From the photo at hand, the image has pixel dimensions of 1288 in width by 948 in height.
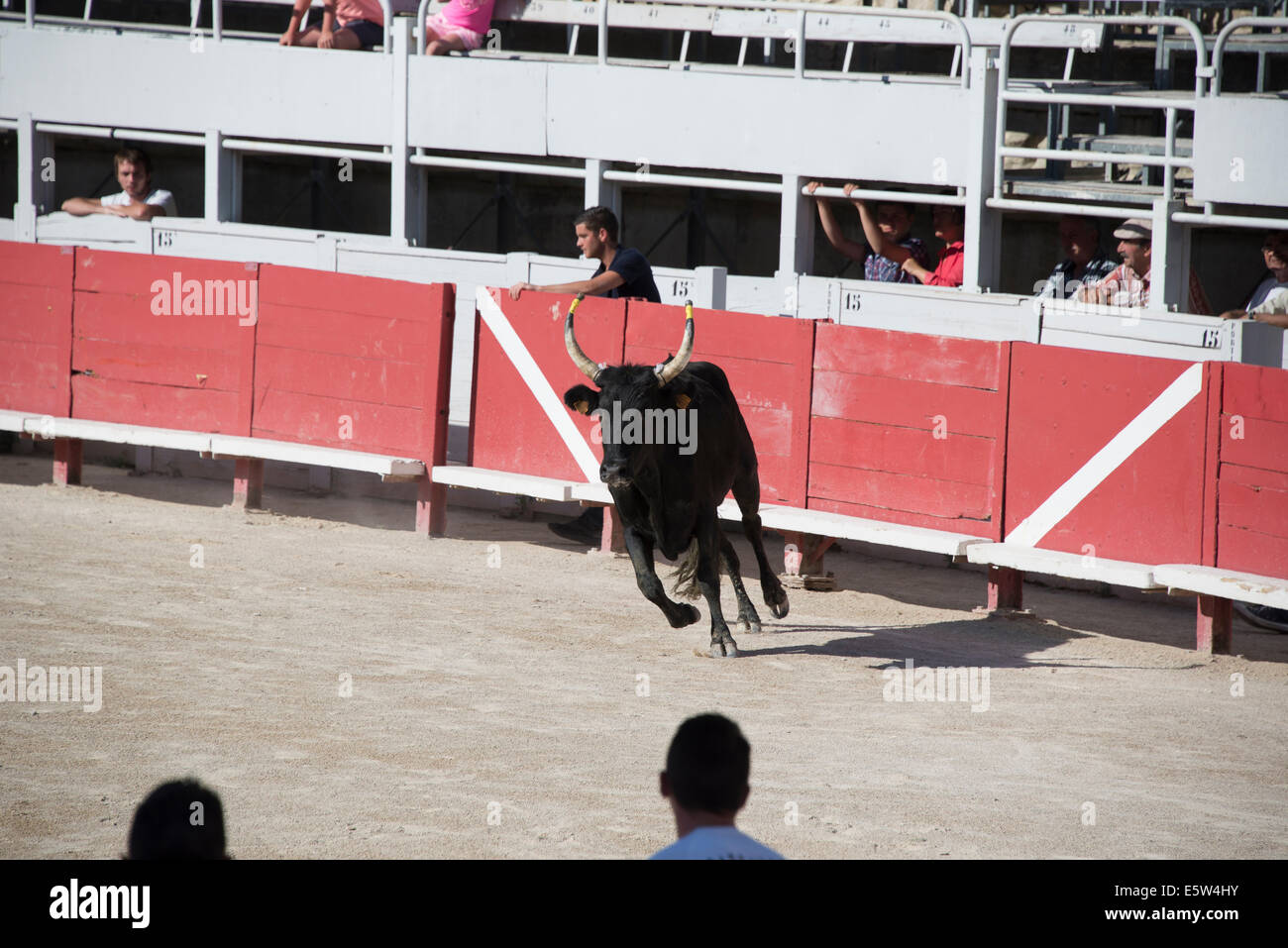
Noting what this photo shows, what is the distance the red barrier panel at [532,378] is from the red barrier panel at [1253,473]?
138 inches

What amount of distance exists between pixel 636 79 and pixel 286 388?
10.6ft

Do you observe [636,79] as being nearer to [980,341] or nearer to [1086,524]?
[980,341]

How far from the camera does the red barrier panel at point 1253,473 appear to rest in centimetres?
767

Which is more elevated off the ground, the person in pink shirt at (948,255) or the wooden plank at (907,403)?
the person in pink shirt at (948,255)

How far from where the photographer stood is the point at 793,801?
17.6 ft

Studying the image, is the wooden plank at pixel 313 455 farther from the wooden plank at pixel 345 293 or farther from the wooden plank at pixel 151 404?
the wooden plank at pixel 345 293

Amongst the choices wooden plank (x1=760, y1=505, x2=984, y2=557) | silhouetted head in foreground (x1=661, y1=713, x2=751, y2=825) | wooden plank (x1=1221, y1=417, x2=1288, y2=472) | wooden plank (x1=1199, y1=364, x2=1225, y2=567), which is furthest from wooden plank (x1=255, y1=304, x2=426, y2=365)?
silhouetted head in foreground (x1=661, y1=713, x2=751, y2=825)

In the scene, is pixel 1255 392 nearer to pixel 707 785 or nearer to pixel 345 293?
pixel 345 293

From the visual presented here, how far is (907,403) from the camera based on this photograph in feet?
29.5

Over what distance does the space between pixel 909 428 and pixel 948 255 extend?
181 cm

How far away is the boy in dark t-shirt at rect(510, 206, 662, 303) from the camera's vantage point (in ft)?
30.6

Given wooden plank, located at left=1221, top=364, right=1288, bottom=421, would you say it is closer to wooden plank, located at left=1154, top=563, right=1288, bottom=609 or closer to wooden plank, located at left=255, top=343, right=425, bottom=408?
wooden plank, located at left=1154, top=563, right=1288, bottom=609

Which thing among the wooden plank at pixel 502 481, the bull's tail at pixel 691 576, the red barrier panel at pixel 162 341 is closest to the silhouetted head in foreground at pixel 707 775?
the bull's tail at pixel 691 576

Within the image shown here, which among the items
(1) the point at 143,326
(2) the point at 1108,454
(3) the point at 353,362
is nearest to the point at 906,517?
(2) the point at 1108,454
